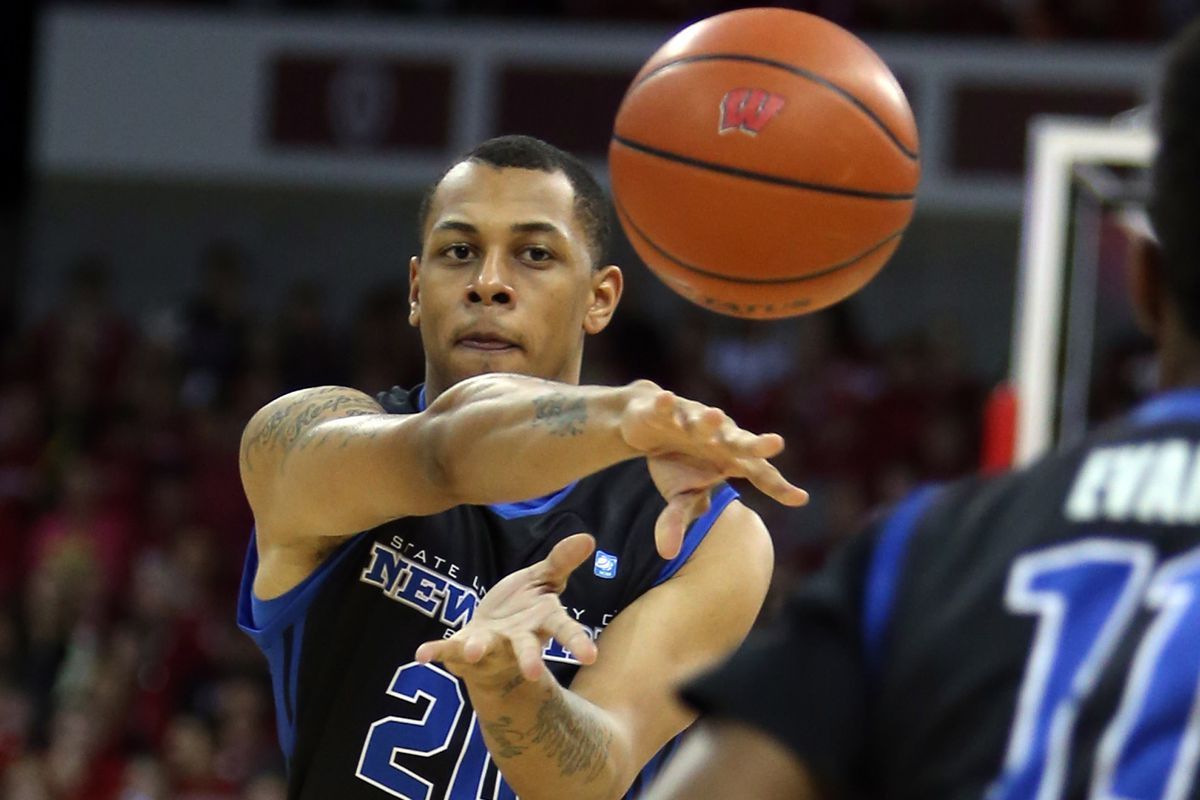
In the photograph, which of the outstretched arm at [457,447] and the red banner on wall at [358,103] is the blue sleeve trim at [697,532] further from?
the red banner on wall at [358,103]

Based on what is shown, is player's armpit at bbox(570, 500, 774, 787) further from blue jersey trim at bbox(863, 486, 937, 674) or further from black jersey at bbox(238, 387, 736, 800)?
blue jersey trim at bbox(863, 486, 937, 674)

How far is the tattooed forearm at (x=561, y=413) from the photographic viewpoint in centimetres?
275

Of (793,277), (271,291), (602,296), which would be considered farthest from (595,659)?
(271,291)

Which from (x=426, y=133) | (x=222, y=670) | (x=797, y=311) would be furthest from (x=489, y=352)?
(x=426, y=133)

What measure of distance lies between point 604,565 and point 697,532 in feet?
0.62

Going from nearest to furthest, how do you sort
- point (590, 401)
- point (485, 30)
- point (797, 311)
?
point (590, 401), point (797, 311), point (485, 30)

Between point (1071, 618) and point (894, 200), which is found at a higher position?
point (894, 200)

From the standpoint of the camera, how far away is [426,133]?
14336 mm

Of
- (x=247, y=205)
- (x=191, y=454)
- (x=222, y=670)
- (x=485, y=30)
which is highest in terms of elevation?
(x=485, y=30)

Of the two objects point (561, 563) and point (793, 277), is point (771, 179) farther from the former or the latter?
point (561, 563)

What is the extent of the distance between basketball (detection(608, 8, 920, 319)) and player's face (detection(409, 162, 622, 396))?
377mm

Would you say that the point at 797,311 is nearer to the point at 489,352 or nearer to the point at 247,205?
the point at 489,352

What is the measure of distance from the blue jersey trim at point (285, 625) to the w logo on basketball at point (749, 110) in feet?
4.02

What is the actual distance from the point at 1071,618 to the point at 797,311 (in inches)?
92.1
